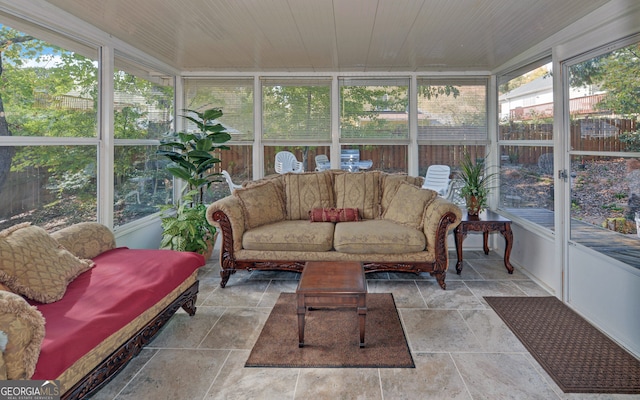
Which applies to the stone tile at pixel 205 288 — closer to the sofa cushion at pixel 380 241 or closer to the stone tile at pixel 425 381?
the sofa cushion at pixel 380 241

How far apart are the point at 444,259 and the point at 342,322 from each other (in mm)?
1340

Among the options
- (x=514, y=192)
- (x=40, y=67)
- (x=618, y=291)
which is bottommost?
(x=618, y=291)

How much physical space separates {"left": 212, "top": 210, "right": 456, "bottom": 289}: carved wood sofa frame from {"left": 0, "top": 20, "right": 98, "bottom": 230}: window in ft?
4.11

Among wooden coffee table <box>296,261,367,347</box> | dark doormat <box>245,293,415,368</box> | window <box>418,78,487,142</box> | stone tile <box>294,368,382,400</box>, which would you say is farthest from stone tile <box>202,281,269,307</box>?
window <box>418,78,487,142</box>

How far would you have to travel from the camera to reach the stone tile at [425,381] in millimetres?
2068

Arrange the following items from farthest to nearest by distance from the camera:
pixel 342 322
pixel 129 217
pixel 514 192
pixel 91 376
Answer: pixel 514 192 → pixel 129 217 → pixel 342 322 → pixel 91 376

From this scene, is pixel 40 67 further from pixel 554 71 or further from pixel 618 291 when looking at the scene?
pixel 618 291

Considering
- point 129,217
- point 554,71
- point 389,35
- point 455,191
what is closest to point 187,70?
point 129,217

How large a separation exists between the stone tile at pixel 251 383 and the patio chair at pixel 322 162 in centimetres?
328

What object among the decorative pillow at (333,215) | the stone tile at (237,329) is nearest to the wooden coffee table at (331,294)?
the stone tile at (237,329)

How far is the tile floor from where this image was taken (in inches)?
82.7

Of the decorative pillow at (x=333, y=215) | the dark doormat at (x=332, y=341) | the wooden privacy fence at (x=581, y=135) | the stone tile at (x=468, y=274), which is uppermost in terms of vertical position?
the wooden privacy fence at (x=581, y=135)

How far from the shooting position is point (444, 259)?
3.72 m

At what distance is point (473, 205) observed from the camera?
14.3ft
